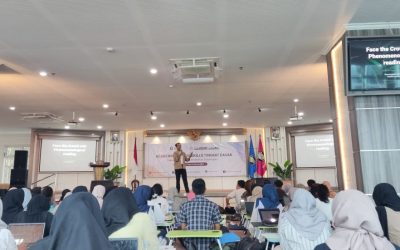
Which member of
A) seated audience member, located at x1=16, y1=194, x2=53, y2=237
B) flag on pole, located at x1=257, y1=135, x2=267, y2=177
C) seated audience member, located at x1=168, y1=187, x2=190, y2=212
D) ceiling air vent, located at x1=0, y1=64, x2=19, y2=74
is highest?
ceiling air vent, located at x1=0, y1=64, x2=19, y2=74

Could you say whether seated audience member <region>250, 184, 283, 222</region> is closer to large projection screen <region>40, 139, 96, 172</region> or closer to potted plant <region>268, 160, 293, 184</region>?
potted plant <region>268, 160, 293, 184</region>

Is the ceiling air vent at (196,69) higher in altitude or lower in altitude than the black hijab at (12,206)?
higher

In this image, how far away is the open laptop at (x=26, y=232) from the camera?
3.08 m

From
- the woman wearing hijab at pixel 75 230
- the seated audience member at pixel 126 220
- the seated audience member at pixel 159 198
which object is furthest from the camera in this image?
the seated audience member at pixel 159 198

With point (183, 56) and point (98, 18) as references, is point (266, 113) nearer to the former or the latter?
point (183, 56)

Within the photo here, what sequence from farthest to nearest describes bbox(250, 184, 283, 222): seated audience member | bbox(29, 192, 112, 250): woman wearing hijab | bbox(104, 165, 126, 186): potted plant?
bbox(104, 165, 126, 186): potted plant → bbox(250, 184, 283, 222): seated audience member → bbox(29, 192, 112, 250): woman wearing hijab

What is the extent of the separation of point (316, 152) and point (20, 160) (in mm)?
11885

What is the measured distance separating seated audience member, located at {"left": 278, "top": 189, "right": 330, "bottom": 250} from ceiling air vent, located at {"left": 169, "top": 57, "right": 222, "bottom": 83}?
3.48m

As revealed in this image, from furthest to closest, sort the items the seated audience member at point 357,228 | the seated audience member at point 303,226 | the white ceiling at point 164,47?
the white ceiling at point 164,47 → the seated audience member at point 303,226 → the seated audience member at point 357,228

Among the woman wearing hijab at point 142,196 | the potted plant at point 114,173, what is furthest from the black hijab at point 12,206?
the potted plant at point 114,173

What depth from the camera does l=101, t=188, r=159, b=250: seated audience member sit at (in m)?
2.34

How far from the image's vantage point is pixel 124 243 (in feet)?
6.77

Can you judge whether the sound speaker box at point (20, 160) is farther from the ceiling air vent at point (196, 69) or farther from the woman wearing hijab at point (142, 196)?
the woman wearing hijab at point (142, 196)

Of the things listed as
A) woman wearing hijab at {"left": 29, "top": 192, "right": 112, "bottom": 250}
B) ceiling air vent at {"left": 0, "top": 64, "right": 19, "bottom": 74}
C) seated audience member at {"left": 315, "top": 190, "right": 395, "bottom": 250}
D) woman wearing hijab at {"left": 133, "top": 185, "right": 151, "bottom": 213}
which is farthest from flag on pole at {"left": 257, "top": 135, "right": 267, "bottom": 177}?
woman wearing hijab at {"left": 29, "top": 192, "right": 112, "bottom": 250}
